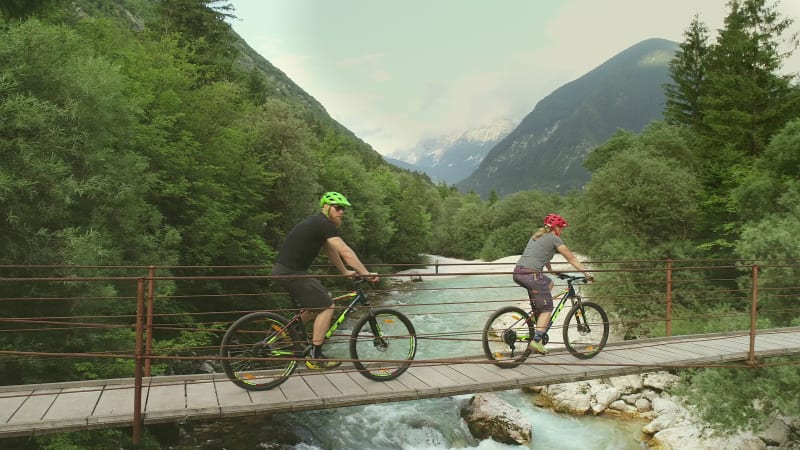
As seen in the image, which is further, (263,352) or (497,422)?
(497,422)

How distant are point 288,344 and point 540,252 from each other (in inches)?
128

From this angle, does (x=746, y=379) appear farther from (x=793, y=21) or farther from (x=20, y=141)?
(x=793, y=21)

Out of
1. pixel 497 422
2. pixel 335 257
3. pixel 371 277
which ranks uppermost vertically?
pixel 335 257

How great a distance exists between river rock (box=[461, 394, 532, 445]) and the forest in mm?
4313

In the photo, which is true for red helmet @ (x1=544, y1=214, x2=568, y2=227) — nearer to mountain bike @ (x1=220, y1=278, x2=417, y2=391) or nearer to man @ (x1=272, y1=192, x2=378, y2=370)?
mountain bike @ (x1=220, y1=278, x2=417, y2=391)

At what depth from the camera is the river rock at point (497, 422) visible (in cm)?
1316

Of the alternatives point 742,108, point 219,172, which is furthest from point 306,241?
point 742,108

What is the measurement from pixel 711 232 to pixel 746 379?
14.5m

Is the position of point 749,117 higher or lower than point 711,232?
higher

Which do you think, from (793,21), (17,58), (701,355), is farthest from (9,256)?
(793,21)

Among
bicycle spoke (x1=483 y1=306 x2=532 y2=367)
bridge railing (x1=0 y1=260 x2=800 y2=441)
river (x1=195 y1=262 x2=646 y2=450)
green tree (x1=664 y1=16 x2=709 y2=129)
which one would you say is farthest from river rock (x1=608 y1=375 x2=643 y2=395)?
green tree (x1=664 y1=16 x2=709 y2=129)

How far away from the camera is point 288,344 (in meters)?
5.14

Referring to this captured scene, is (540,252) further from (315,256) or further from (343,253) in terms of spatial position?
(315,256)

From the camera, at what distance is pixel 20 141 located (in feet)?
32.7
